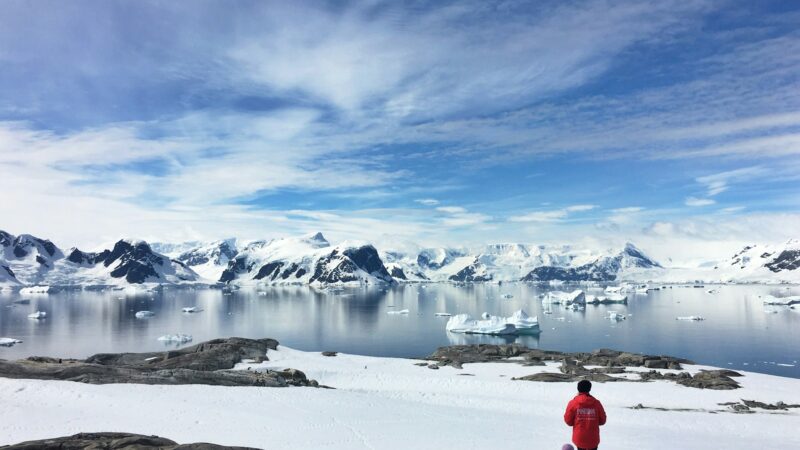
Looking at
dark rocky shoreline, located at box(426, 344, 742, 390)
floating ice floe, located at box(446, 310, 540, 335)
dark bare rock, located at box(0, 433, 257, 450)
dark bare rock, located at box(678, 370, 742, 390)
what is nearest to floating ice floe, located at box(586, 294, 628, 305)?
floating ice floe, located at box(446, 310, 540, 335)

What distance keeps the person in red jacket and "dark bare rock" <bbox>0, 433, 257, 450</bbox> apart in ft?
32.0

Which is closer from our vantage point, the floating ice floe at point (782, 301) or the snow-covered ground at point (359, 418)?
the snow-covered ground at point (359, 418)

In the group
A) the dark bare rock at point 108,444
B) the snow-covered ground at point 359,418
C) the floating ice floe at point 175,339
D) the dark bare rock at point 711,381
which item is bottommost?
the floating ice floe at point 175,339

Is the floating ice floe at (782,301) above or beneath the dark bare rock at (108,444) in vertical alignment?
beneath

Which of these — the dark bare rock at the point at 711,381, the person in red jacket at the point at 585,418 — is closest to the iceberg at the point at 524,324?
the dark bare rock at the point at 711,381

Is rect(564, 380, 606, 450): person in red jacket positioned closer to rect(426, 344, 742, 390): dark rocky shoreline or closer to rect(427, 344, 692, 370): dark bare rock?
rect(426, 344, 742, 390): dark rocky shoreline

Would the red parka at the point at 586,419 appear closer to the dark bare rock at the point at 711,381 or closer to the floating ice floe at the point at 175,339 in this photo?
the dark bare rock at the point at 711,381

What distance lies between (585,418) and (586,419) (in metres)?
0.03

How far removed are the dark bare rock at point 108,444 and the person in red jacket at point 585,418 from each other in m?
9.74

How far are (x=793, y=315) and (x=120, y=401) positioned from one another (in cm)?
13575

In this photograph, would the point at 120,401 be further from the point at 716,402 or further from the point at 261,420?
the point at 716,402

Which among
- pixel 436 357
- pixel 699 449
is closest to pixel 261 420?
pixel 699 449

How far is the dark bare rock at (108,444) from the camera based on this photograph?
1484cm

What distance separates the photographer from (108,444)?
15305mm
